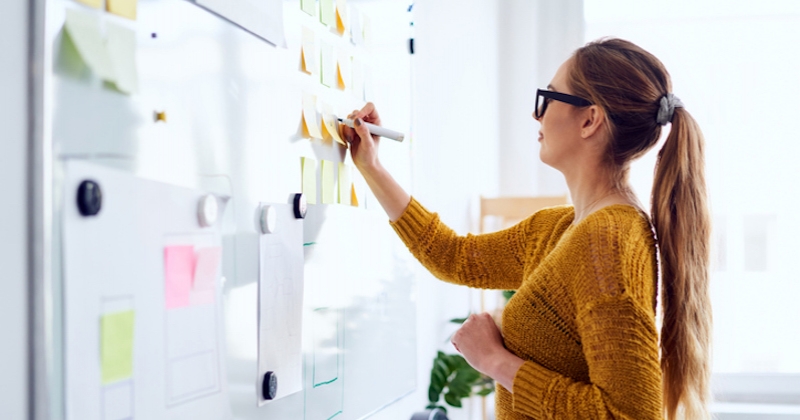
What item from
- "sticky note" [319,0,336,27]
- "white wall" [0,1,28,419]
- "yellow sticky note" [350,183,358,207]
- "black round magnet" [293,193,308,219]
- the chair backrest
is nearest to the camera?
"white wall" [0,1,28,419]

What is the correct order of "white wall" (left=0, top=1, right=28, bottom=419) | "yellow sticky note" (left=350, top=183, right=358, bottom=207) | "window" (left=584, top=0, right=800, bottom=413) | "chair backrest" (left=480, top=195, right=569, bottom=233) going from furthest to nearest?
"window" (left=584, top=0, right=800, bottom=413) < "chair backrest" (left=480, top=195, right=569, bottom=233) < "yellow sticky note" (left=350, top=183, right=358, bottom=207) < "white wall" (left=0, top=1, right=28, bottom=419)

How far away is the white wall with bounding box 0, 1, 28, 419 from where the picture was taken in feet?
1.97

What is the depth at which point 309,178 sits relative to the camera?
1.17 metres

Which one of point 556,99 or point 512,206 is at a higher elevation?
point 556,99

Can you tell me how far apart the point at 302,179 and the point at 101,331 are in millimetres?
495

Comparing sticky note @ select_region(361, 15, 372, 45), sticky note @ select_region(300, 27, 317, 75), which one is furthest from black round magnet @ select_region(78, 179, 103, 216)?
sticky note @ select_region(361, 15, 372, 45)

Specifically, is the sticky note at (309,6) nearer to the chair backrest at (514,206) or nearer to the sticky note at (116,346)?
the sticky note at (116,346)

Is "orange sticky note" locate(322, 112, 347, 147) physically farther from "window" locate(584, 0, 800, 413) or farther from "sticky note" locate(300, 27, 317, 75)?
"window" locate(584, 0, 800, 413)

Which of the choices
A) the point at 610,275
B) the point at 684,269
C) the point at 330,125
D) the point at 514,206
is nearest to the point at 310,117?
the point at 330,125

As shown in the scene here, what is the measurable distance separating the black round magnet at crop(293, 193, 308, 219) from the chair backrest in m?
1.61

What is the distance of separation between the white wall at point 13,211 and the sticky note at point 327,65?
63cm

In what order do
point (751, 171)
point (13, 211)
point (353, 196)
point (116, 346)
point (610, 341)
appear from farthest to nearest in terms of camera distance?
1. point (751, 171)
2. point (353, 196)
3. point (610, 341)
4. point (116, 346)
5. point (13, 211)

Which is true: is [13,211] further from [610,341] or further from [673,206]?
[673,206]

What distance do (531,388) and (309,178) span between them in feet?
1.57
